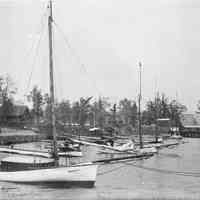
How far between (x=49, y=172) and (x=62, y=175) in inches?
35.2

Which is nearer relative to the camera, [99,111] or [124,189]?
[124,189]

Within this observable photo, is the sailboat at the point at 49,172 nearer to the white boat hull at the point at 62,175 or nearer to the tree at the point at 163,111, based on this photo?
the white boat hull at the point at 62,175

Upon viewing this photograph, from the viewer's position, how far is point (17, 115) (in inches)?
3706

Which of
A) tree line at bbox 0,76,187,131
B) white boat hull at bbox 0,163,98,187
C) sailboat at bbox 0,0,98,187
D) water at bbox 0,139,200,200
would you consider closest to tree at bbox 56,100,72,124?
tree line at bbox 0,76,187,131

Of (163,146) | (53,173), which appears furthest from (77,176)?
(163,146)

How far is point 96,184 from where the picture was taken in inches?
1101

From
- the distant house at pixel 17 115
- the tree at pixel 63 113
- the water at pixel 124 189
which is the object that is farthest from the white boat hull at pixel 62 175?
the tree at pixel 63 113

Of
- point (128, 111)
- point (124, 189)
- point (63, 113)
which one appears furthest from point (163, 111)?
point (124, 189)

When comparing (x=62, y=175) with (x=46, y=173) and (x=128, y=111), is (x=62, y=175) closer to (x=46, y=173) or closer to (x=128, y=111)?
(x=46, y=173)

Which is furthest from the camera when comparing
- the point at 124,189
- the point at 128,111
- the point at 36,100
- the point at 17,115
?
the point at 128,111

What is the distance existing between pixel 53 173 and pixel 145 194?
626 centimetres

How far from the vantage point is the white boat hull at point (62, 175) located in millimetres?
25531

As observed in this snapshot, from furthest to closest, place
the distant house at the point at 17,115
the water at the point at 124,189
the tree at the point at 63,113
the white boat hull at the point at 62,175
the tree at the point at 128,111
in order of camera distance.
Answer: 1. the tree at the point at 128,111
2. the tree at the point at 63,113
3. the distant house at the point at 17,115
4. the white boat hull at the point at 62,175
5. the water at the point at 124,189

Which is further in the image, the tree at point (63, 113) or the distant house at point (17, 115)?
the tree at point (63, 113)
